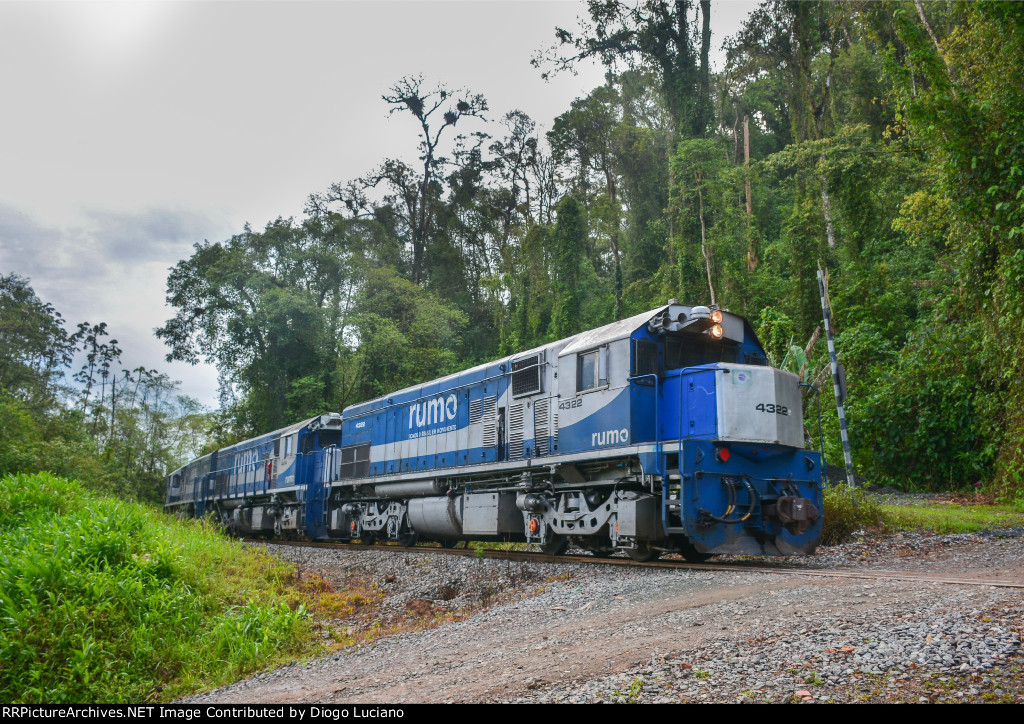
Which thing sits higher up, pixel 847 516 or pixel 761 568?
pixel 847 516

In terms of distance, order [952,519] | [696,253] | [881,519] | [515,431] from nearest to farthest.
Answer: [515,431] < [881,519] < [952,519] < [696,253]

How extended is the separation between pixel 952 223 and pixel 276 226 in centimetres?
2966

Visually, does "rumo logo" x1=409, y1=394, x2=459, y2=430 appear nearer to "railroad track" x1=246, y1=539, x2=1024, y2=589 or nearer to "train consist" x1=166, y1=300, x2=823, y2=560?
"train consist" x1=166, y1=300, x2=823, y2=560

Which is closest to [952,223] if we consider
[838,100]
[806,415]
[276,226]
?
[806,415]

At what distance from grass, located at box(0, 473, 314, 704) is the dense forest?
13.4m

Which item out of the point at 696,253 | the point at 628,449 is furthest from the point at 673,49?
the point at 628,449

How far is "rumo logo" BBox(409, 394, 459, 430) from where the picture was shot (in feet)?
44.7

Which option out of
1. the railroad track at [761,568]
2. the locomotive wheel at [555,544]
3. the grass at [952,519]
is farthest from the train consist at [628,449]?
the grass at [952,519]

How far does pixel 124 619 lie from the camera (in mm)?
7098

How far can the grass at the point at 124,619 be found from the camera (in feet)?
20.6

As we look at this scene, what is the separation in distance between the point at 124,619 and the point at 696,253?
24733 mm

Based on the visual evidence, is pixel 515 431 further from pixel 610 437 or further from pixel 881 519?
pixel 881 519

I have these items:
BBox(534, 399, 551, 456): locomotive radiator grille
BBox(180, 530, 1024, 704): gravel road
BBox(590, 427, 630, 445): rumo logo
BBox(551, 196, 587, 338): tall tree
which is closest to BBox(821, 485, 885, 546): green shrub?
BBox(180, 530, 1024, 704): gravel road

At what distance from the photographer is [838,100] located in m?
34.9
